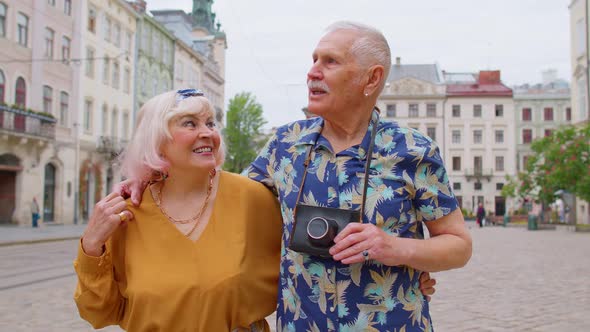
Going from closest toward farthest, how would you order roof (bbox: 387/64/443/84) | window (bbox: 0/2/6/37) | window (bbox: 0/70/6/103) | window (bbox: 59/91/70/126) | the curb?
the curb, window (bbox: 0/2/6/37), window (bbox: 0/70/6/103), window (bbox: 59/91/70/126), roof (bbox: 387/64/443/84)

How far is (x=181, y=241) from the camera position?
7.80 feet

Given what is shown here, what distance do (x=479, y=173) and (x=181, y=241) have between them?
66.1m

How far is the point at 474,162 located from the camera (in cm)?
6694

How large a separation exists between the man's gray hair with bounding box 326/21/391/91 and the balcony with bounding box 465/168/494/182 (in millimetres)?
66031

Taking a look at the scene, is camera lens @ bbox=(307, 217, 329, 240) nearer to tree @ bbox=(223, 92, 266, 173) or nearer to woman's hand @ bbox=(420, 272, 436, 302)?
woman's hand @ bbox=(420, 272, 436, 302)

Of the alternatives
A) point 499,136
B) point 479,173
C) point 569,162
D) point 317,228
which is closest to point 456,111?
point 499,136

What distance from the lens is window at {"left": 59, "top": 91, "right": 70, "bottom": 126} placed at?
105 feet

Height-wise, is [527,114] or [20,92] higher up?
[527,114]

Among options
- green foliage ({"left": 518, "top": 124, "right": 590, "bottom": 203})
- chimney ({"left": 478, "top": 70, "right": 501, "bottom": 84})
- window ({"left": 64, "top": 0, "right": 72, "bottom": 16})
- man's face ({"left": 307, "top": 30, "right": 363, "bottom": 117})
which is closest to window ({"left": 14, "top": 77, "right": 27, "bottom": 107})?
window ({"left": 64, "top": 0, "right": 72, "bottom": 16})

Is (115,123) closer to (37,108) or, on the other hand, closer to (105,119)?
(105,119)

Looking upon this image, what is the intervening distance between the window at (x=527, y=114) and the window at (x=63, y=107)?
50.0 m

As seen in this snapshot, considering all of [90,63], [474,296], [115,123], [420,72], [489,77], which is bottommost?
[474,296]

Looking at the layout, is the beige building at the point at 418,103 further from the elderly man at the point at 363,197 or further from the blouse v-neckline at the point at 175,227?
the elderly man at the point at 363,197

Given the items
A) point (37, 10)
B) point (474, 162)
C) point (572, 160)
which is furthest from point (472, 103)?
point (37, 10)
